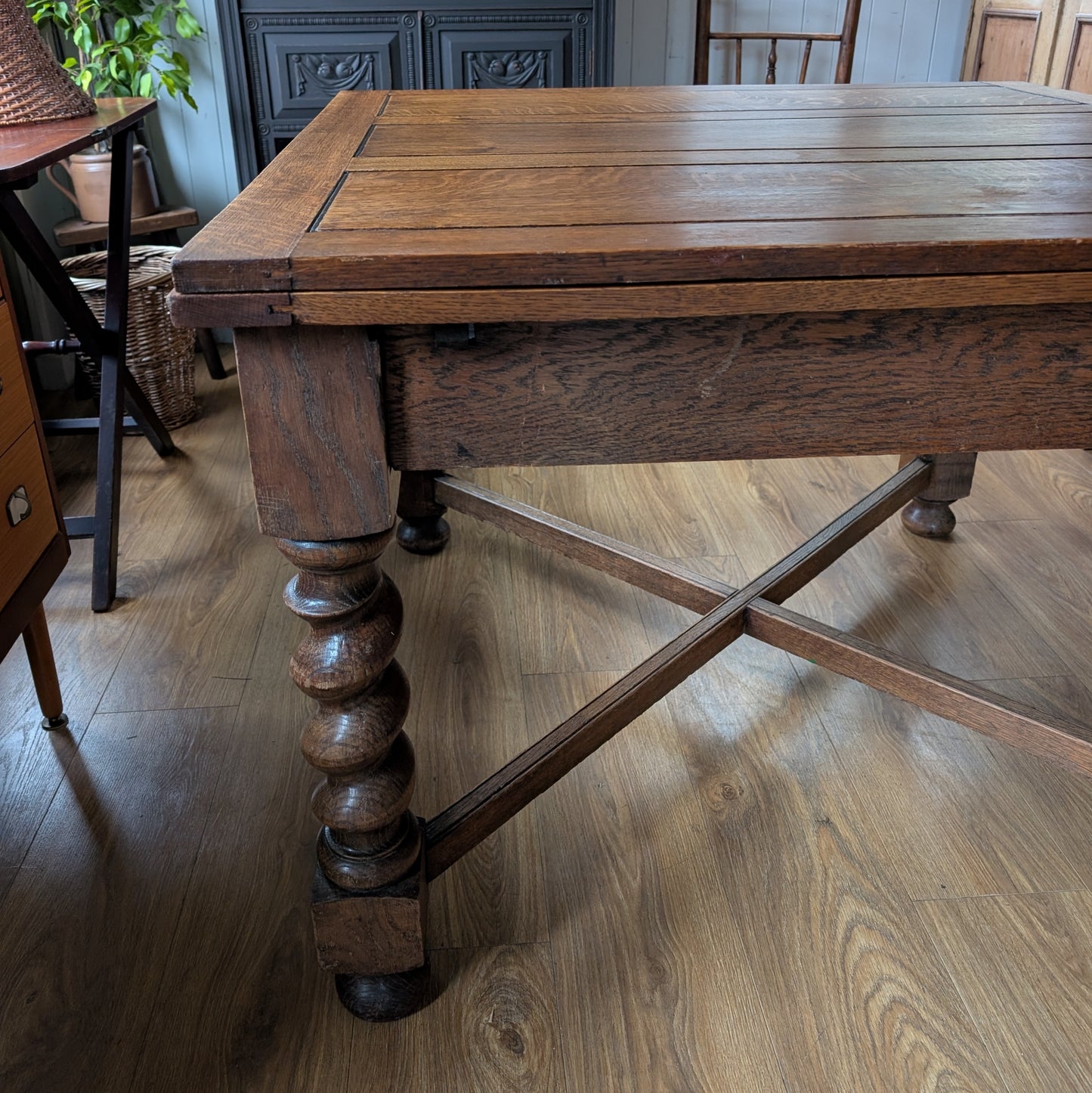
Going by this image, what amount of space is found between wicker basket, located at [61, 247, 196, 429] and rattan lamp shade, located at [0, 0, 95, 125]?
473mm

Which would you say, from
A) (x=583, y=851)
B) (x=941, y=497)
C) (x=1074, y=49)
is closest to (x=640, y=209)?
(x=583, y=851)

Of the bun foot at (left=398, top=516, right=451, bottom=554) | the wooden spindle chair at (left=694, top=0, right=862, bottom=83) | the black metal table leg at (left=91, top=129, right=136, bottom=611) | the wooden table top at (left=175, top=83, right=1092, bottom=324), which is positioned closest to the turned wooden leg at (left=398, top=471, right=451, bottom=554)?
the bun foot at (left=398, top=516, right=451, bottom=554)

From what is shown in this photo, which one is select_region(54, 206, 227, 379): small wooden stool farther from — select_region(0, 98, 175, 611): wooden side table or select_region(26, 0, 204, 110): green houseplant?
select_region(0, 98, 175, 611): wooden side table

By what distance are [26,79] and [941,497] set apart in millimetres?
1580

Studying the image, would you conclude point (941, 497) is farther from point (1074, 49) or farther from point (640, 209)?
point (1074, 49)

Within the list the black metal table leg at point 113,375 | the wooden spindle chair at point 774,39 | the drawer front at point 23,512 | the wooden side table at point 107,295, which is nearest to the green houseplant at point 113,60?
the wooden side table at point 107,295

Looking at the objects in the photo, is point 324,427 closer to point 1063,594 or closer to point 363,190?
point 363,190

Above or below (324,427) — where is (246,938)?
below

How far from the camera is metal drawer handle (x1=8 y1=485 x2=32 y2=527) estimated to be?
118cm

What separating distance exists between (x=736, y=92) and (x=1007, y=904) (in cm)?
110

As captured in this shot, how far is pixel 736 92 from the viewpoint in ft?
4.78

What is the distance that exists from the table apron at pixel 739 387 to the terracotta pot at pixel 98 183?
1.97 m

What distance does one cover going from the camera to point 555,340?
28.6 inches

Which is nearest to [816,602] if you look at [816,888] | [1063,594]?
[1063,594]
